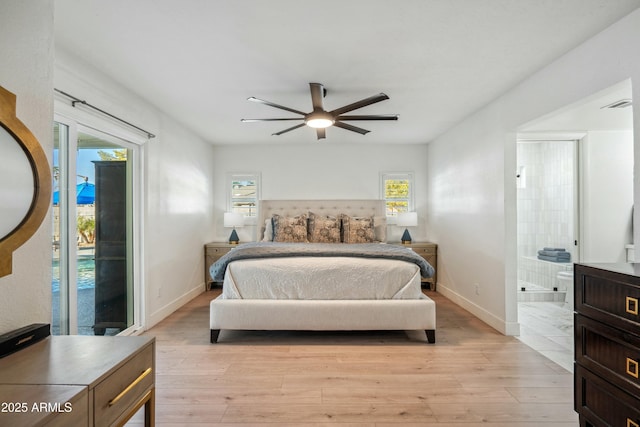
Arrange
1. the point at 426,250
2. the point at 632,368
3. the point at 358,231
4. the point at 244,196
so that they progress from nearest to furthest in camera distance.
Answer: the point at 632,368
the point at 358,231
the point at 426,250
the point at 244,196

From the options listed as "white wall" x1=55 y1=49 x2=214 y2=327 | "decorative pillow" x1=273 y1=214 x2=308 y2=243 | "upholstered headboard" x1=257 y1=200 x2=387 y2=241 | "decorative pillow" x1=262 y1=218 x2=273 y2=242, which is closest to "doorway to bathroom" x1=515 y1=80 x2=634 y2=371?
"upholstered headboard" x1=257 y1=200 x2=387 y2=241

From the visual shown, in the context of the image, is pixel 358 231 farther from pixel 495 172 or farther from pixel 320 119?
pixel 320 119

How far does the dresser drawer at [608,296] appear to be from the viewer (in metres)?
1.35

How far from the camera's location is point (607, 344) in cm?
149

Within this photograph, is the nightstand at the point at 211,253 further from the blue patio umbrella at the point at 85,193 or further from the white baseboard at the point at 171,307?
the blue patio umbrella at the point at 85,193

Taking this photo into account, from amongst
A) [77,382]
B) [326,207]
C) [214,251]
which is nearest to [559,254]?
[326,207]

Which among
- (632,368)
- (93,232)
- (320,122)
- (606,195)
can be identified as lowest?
(632,368)

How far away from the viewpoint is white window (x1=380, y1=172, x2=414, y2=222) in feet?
18.7

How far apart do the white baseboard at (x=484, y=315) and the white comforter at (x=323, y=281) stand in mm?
983

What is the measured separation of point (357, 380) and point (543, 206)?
13.9ft

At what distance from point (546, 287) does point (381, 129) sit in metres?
3.33

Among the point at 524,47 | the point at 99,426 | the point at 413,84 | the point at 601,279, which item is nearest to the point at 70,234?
the point at 99,426

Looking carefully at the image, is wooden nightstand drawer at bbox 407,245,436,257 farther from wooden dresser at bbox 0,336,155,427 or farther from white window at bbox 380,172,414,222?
wooden dresser at bbox 0,336,155,427

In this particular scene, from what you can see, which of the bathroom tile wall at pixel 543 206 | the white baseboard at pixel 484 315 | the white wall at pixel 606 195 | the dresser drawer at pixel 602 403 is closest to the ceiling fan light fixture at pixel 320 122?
the dresser drawer at pixel 602 403
